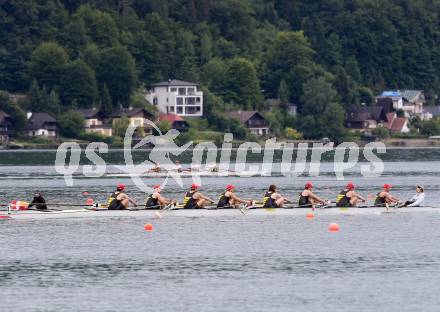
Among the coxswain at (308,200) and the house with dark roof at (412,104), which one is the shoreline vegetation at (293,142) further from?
the coxswain at (308,200)

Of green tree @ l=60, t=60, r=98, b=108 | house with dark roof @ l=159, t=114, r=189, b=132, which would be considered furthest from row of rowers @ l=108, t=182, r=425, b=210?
green tree @ l=60, t=60, r=98, b=108

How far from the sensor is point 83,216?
171ft

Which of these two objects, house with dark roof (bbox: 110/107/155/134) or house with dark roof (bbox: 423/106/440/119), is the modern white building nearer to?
house with dark roof (bbox: 110/107/155/134)

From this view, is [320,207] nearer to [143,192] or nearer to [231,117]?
[143,192]

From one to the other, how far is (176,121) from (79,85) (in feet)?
46.7

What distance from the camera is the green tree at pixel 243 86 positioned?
578 ft

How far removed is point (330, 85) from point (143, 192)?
106m

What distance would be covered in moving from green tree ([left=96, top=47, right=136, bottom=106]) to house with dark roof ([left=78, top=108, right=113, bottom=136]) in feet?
24.2

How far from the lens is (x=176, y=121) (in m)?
163

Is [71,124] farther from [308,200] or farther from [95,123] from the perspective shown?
[308,200]

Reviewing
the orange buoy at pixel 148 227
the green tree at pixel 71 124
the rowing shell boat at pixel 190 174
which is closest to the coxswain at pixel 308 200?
the orange buoy at pixel 148 227

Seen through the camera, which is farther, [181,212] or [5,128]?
[5,128]

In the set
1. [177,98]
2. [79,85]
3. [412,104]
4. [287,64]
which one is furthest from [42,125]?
[412,104]

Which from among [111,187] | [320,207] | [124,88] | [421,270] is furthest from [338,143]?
[421,270]
